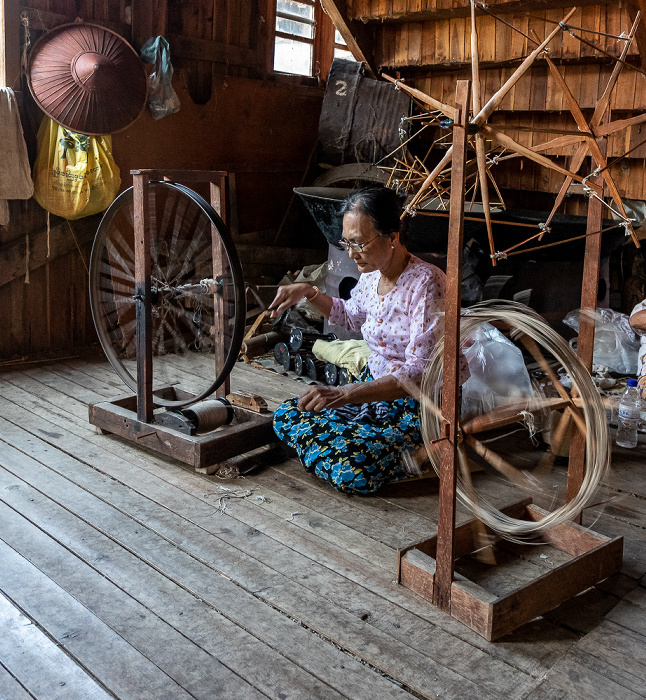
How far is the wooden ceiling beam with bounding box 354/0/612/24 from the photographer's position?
12.9ft

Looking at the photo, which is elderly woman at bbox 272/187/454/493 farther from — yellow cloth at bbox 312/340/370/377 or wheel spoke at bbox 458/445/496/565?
yellow cloth at bbox 312/340/370/377

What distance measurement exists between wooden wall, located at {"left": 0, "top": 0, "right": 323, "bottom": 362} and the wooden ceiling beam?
769 mm

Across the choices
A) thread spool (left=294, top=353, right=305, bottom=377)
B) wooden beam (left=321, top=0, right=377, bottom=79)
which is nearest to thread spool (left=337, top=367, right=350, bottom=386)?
thread spool (left=294, top=353, right=305, bottom=377)

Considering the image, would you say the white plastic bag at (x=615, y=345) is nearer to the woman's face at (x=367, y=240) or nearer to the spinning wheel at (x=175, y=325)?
the woman's face at (x=367, y=240)

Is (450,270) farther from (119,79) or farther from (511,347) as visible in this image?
(119,79)

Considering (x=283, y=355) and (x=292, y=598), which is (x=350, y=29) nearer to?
(x=283, y=355)

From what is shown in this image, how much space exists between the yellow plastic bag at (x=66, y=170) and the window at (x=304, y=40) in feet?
5.92

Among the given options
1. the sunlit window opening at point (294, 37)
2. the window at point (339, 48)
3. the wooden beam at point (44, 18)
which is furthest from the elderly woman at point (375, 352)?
the window at point (339, 48)

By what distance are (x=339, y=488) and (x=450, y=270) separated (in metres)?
1.12

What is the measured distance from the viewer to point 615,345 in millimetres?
3908

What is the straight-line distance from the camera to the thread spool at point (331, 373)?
392 centimetres

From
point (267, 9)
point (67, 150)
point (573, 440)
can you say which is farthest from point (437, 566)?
point (267, 9)

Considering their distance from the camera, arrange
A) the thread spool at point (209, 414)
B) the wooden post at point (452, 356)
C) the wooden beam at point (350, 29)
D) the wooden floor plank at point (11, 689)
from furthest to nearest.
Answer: the wooden beam at point (350, 29) < the thread spool at point (209, 414) < the wooden post at point (452, 356) < the wooden floor plank at point (11, 689)

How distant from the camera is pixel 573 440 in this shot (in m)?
2.29
